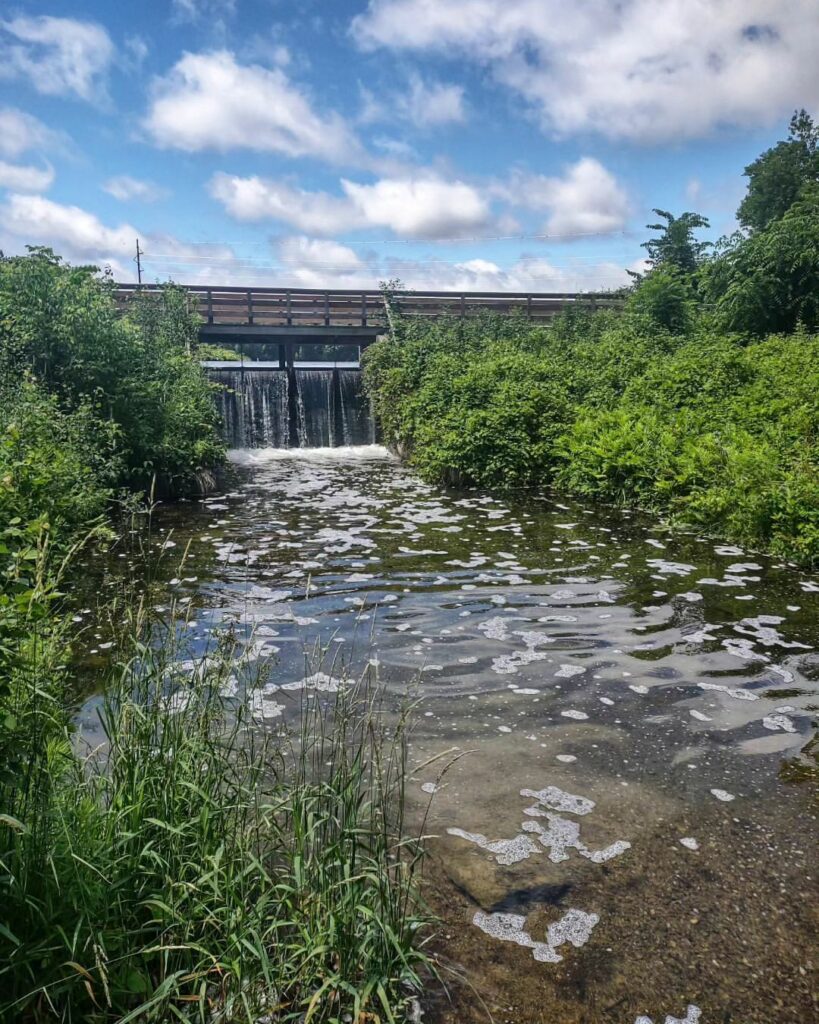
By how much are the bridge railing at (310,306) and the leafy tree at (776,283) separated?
31.4 ft

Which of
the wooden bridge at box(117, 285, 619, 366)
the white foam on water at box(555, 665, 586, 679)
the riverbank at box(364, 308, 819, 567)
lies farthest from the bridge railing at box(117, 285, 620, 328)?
the white foam on water at box(555, 665, 586, 679)

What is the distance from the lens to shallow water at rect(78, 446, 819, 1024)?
3014 mm

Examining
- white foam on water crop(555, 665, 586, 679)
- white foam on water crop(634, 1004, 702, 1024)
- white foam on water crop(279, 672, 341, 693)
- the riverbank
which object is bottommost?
white foam on water crop(634, 1004, 702, 1024)

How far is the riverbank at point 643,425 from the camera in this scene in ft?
32.4

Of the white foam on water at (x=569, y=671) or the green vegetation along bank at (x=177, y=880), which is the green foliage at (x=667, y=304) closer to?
the white foam on water at (x=569, y=671)

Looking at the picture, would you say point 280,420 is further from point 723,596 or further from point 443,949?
point 443,949

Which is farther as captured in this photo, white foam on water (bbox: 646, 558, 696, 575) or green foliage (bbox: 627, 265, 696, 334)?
green foliage (bbox: 627, 265, 696, 334)

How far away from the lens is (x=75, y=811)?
9.43 ft

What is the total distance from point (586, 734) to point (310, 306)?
2632 centimetres

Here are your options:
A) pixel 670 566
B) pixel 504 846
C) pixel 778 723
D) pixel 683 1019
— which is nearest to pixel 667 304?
pixel 670 566

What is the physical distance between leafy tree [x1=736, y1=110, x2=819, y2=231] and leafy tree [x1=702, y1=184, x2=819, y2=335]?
15.6m

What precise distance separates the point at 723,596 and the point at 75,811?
665 cm

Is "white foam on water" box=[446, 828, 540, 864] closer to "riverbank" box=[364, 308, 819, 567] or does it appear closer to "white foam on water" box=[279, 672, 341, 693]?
"white foam on water" box=[279, 672, 341, 693]

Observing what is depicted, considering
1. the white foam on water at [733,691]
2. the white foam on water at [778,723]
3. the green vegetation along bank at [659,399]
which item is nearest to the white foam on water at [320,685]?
the white foam on water at [733,691]
